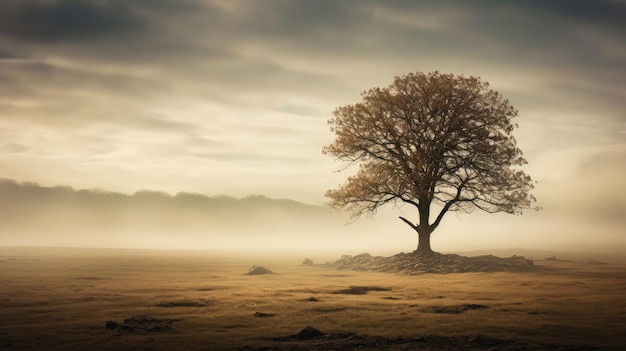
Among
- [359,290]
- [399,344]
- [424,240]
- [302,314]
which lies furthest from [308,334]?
[424,240]

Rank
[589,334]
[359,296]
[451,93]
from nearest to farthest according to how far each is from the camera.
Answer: [589,334], [359,296], [451,93]

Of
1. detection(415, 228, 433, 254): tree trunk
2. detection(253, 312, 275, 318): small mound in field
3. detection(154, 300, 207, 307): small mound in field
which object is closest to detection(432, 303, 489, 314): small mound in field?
detection(253, 312, 275, 318): small mound in field

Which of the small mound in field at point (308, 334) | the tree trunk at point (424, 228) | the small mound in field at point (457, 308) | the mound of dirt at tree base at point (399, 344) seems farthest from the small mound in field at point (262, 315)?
the tree trunk at point (424, 228)

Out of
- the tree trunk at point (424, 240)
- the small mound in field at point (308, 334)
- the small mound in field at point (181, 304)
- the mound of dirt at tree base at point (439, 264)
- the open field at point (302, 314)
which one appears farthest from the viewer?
the tree trunk at point (424, 240)

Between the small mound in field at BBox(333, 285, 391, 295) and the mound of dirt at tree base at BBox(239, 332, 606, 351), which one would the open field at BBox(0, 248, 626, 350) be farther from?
the small mound in field at BBox(333, 285, 391, 295)

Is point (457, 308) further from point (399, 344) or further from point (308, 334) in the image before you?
point (308, 334)

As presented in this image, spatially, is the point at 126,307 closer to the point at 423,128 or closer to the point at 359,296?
the point at 359,296

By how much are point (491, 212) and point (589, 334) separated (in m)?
40.7

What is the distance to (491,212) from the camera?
6088 centimetres

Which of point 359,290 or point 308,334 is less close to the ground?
point 359,290

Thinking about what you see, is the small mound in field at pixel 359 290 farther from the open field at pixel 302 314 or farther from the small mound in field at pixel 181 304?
the small mound in field at pixel 181 304

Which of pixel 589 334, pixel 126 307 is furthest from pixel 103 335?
pixel 589 334

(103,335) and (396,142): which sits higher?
(396,142)

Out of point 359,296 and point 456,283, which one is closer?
point 359,296
